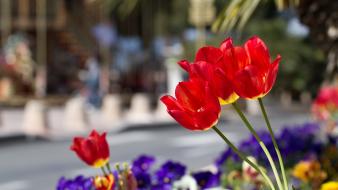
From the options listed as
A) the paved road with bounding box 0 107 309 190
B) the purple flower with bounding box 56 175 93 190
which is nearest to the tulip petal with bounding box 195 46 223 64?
the purple flower with bounding box 56 175 93 190

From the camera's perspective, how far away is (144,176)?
3.57m

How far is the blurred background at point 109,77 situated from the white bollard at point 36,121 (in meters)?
0.02

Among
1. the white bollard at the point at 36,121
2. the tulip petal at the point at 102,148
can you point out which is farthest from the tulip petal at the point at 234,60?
the white bollard at the point at 36,121

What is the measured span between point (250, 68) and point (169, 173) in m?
1.53

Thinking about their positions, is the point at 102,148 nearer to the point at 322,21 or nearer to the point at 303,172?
the point at 303,172

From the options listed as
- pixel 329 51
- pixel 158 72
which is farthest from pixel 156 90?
pixel 329 51

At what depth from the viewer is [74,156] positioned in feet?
43.9

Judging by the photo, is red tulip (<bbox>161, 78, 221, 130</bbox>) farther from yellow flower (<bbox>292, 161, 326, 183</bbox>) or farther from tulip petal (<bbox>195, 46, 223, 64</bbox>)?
yellow flower (<bbox>292, 161, 326, 183</bbox>)

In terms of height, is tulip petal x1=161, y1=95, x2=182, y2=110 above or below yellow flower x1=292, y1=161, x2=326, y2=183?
above

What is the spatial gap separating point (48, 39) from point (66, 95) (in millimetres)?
2592

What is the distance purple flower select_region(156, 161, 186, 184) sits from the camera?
12.0ft

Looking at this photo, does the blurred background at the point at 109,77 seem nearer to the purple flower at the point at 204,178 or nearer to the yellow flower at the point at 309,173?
the yellow flower at the point at 309,173

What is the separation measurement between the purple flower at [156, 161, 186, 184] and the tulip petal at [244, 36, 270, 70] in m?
1.42

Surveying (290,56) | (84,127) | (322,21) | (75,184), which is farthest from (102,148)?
(290,56)
